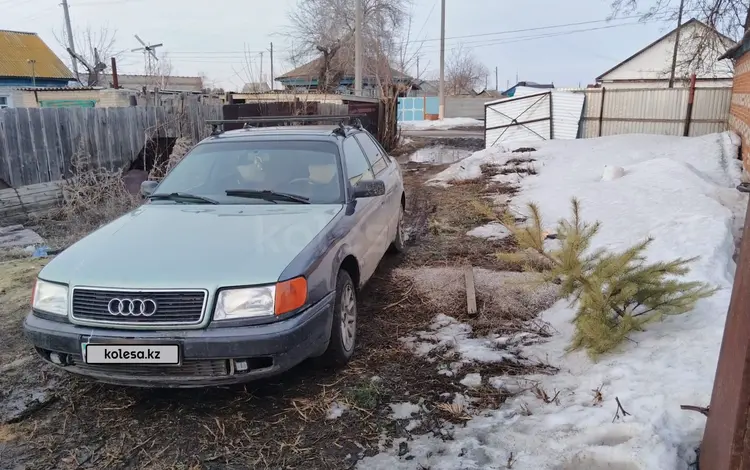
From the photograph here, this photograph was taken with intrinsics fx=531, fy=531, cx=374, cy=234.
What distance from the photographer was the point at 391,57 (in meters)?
33.1

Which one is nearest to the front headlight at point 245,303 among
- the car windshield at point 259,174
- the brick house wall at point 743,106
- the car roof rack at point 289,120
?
the car windshield at point 259,174

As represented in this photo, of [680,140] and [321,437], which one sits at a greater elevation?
[680,140]

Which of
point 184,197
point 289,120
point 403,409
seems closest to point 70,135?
point 289,120

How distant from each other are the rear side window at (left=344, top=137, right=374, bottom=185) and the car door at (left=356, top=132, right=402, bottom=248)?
0.61 feet

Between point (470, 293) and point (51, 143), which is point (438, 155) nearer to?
point (51, 143)

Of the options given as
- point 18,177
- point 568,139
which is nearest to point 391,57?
point 568,139

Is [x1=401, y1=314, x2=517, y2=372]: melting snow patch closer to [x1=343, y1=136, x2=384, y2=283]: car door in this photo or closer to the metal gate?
[x1=343, y1=136, x2=384, y2=283]: car door

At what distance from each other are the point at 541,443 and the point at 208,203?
2.79m

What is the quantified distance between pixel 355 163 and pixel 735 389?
3442 millimetres

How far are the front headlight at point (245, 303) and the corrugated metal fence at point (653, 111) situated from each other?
1733 cm

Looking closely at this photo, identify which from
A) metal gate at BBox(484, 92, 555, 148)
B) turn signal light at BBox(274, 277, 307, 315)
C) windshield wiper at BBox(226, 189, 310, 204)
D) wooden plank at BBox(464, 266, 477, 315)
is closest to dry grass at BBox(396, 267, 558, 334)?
wooden plank at BBox(464, 266, 477, 315)

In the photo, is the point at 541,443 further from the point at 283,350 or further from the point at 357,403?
the point at 283,350

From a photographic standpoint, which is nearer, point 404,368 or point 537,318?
point 404,368

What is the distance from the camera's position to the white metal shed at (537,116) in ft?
58.8
